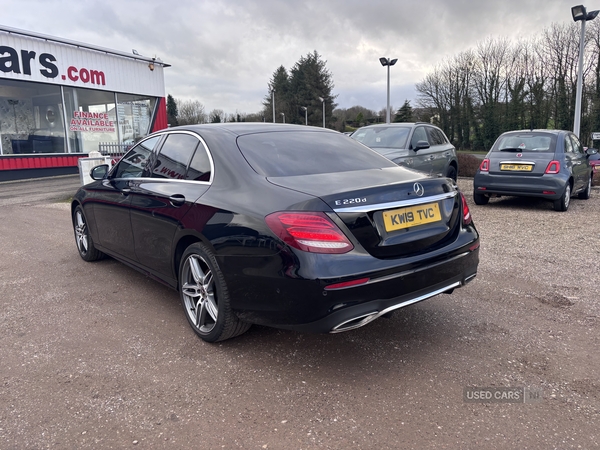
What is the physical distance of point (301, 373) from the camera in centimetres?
286

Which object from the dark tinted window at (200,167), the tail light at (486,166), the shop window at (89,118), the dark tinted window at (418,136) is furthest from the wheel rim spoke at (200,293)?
the shop window at (89,118)

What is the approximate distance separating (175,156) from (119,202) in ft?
3.00

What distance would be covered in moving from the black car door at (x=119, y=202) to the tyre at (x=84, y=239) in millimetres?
461

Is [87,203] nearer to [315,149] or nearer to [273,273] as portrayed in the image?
[315,149]

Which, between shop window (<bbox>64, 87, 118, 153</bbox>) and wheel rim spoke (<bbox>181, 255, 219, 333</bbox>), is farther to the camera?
shop window (<bbox>64, 87, 118, 153</bbox>)

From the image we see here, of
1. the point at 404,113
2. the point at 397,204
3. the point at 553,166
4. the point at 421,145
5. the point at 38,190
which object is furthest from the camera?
Result: the point at 404,113

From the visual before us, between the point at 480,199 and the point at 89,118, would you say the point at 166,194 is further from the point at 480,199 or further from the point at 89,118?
the point at 89,118

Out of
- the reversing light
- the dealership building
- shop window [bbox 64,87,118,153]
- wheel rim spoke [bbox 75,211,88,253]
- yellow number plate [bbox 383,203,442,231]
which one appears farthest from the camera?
shop window [bbox 64,87,118,153]

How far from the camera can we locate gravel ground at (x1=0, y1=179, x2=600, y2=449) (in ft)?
7.47

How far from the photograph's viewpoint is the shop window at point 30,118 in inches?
680

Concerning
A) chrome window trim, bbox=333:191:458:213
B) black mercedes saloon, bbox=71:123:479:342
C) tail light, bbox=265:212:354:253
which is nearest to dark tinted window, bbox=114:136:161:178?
black mercedes saloon, bbox=71:123:479:342

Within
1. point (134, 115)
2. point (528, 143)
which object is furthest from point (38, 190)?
point (528, 143)

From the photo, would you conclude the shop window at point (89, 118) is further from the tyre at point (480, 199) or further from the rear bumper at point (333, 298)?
the rear bumper at point (333, 298)

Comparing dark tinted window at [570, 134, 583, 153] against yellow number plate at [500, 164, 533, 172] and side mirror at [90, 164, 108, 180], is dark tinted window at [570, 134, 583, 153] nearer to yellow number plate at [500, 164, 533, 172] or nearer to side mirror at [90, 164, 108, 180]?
yellow number plate at [500, 164, 533, 172]
